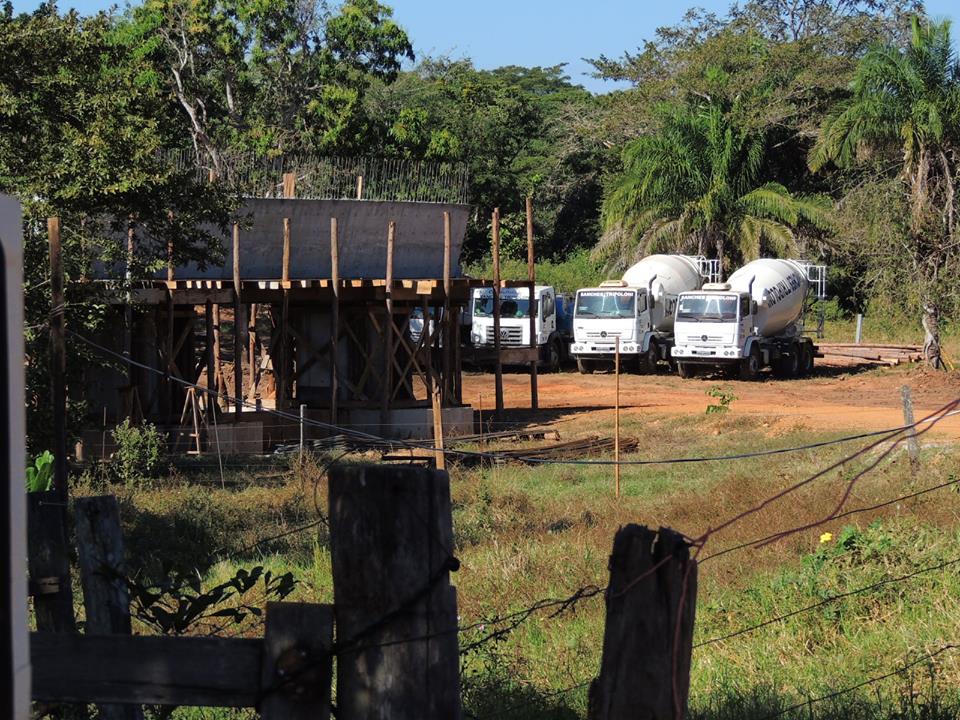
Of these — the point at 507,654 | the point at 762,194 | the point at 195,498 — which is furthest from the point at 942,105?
the point at 507,654

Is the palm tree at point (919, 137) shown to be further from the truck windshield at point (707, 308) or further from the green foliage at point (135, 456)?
the green foliage at point (135, 456)

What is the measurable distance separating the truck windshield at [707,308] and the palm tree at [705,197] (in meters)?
9.15

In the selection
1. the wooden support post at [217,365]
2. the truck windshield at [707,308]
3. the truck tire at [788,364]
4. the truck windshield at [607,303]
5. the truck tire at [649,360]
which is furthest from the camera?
the truck tire at [788,364]

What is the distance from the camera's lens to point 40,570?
459cm

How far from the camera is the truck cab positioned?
3725 cm

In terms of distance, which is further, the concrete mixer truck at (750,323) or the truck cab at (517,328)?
the truck cab at (517,328)

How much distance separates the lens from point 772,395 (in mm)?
30906

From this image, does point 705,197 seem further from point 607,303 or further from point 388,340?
point 388,340

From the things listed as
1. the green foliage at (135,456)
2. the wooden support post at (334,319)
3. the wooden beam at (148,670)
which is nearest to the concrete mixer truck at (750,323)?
the wooden support post at (334,319)

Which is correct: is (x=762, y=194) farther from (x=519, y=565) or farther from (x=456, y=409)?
(x=519, y=565)

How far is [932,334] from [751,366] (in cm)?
508

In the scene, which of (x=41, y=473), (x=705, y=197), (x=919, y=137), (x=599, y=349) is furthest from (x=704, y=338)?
(x=41, y=473)

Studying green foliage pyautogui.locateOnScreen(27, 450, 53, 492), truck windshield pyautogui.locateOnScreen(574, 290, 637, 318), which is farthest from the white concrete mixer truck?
green foliage pyautogui.locateOnScreen(27, 450, 53, 492)

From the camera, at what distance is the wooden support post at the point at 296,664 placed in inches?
111
